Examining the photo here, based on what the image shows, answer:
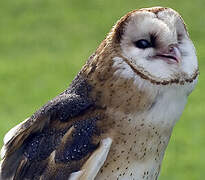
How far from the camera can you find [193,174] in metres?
8.10

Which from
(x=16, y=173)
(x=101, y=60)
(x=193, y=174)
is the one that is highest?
(x=101, y=60)

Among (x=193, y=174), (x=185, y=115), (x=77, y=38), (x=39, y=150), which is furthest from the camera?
(x=77, y=38)

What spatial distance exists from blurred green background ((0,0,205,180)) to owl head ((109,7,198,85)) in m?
4.51

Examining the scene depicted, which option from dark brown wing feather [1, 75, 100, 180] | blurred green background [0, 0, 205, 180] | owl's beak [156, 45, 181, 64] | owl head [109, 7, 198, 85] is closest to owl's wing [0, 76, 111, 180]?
dark brown wing feather [1, 75, 100, 180]

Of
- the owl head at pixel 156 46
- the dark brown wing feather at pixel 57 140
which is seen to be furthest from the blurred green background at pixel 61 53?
the owl head at pixel 156 46

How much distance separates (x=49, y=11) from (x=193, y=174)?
4736 mm

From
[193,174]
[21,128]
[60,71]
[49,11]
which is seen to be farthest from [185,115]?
[21,128]

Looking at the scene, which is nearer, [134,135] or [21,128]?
[134,135]

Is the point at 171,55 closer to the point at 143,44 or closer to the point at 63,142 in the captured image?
the point at 143,44

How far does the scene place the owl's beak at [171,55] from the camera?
3.46 m

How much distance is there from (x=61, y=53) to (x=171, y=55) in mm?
7564

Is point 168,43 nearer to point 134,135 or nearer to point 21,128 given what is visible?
point 134,135

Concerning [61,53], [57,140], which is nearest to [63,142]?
[57,140]

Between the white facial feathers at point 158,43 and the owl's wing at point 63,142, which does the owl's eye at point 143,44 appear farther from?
the owl's wing at point 63,142
